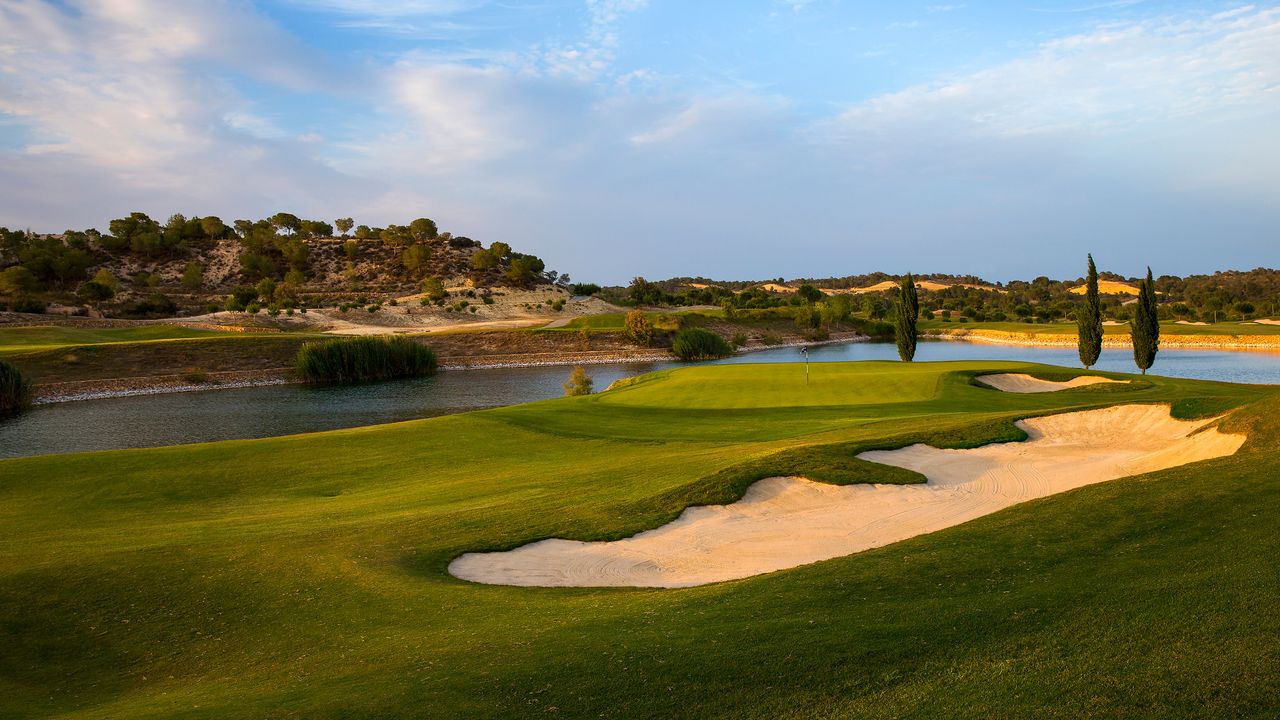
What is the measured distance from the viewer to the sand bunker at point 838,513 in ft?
36.3

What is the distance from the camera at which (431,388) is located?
5422 centimetres

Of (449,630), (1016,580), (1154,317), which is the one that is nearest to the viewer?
(1016,580)

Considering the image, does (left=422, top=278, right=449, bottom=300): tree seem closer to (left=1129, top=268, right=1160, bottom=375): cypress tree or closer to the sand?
(left=1129, top=268, right=1160, bottom=375): cypress tree

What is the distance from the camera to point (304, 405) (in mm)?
45406

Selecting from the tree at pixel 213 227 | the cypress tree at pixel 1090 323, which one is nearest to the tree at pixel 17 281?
the tree at pixel 213 227

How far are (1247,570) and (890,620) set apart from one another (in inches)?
124

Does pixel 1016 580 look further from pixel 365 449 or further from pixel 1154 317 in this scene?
pixel 1154 317

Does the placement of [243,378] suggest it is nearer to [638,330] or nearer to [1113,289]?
[638,330]

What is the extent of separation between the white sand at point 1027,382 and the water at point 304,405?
81.4 feet

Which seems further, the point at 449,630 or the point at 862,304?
the point at 862,304

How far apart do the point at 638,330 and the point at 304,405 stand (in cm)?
4449

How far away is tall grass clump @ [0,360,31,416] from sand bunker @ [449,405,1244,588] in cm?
4636

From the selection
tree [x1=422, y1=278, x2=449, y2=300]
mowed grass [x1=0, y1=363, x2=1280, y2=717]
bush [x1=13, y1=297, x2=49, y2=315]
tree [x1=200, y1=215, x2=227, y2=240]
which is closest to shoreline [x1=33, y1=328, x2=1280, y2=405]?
tree [x1=422, y1=278, x2=449, y2=300]

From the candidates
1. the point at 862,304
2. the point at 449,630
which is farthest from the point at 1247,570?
the point at 862,304
